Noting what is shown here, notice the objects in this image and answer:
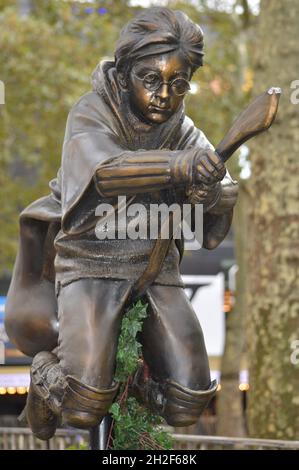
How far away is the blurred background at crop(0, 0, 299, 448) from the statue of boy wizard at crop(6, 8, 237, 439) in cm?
372

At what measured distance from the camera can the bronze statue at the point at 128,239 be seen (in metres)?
4.49

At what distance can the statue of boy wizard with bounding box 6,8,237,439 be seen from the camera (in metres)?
4.50

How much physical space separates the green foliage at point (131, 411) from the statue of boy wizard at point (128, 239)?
70 mm

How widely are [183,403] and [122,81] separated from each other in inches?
56.1

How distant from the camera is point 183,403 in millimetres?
4703

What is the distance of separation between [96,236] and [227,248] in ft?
54.6

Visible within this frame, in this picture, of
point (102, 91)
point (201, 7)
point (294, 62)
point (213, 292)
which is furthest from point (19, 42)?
point (102, 91)

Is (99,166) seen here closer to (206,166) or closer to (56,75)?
(206,166)

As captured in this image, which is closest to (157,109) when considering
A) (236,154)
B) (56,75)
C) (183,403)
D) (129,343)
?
(129,343)

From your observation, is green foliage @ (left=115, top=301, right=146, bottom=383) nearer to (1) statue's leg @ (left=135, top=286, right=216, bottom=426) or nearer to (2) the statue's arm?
(1) statue's leg @ (left=135, top=286, right=216, bottom=426)

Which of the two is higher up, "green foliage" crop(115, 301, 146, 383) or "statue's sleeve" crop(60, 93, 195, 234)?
"statue's sleeve" crop(60, 93, 195, 234)

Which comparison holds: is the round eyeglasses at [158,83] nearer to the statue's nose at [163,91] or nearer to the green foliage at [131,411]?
the statue's nose at [163,91]

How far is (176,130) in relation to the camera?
4.91 meters
